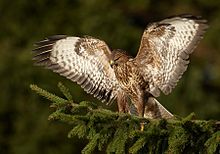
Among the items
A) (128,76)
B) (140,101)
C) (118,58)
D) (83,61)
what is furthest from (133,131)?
(83,61)

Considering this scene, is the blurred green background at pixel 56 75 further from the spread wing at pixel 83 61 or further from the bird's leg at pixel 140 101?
the bird's leg at pixel 140 101

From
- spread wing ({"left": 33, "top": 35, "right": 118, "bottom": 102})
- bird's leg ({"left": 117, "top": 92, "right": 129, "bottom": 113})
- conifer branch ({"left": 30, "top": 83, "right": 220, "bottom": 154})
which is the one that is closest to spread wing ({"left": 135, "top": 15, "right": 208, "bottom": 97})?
bird's leg ({"left": 117, "top": 92, "right": 129, "bottom": 113})

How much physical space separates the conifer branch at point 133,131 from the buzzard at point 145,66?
49.1 inches

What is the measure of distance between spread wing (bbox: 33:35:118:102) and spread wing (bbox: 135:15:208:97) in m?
0.33

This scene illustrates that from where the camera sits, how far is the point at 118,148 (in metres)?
5.44

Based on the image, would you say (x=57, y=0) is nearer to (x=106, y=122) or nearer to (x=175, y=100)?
(x=175, y=100)

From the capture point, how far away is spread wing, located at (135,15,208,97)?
6.98 meters

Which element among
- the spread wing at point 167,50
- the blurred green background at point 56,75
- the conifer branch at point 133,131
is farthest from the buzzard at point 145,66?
the blurred green background at point 56,75

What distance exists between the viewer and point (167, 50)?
23.1 ft

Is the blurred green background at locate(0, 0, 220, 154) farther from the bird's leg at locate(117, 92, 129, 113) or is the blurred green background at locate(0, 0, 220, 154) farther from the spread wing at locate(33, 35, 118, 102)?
the bird's leg at locate(117, 92, 129, 113)

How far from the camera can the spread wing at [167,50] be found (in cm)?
698

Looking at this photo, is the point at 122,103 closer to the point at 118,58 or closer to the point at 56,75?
the point at 118,58

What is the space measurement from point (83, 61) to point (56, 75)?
9.48 m

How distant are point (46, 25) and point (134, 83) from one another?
1161 cm
